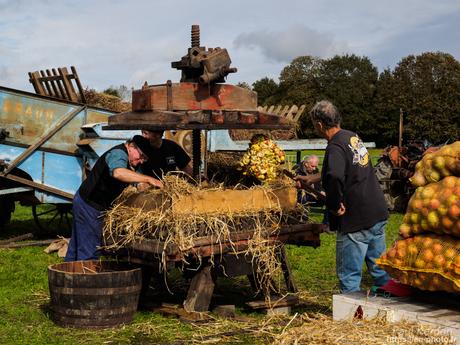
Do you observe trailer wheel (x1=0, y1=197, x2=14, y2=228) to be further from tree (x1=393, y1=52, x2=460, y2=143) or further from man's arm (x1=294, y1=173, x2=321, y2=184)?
tree (x1=393, y1=52, x2=460, y2=143)

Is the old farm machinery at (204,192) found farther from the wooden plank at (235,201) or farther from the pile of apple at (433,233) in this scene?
the pile of apple at (433,233)

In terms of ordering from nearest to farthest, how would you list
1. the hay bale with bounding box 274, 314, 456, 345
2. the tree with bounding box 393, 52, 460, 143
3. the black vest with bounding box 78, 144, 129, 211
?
1. the hay bale with bounding box 274, 314, 456, 345
2. the black vest with bounding box 78, 144, 129, 211
3. the tree with bounding box 393, 52, 460, 143

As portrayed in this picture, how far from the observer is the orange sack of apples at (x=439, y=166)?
451 centimetres

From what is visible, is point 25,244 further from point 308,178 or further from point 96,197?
point 308,178

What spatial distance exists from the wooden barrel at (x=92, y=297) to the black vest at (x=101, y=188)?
3.19 ft

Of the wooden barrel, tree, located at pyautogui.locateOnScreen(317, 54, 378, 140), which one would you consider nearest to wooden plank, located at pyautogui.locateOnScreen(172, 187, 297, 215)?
the wooden barrel

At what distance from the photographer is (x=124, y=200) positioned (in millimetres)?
6727

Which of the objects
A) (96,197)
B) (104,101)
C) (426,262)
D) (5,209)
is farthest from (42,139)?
(426,262)

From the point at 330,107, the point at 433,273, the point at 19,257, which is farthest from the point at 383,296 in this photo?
the point at 19,257

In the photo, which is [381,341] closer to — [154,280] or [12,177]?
[154,280]

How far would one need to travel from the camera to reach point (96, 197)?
711 centimetres

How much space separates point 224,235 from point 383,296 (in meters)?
1.81

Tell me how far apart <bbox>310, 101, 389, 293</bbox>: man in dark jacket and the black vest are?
2195 millimetres

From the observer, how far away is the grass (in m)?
6.00
